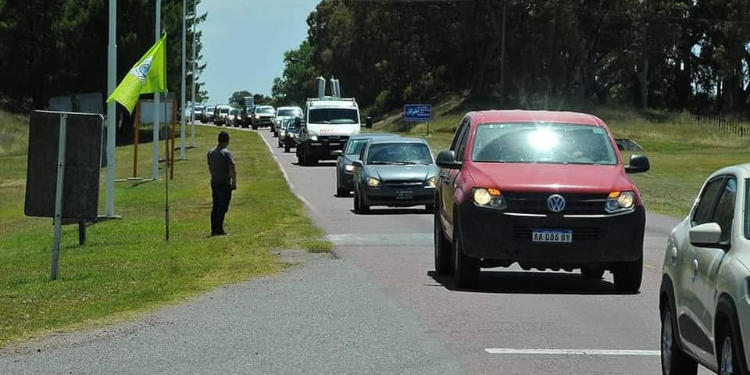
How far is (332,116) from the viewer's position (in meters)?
53.2

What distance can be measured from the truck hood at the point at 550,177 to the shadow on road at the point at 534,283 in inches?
47.7

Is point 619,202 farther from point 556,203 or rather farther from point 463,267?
point 463,267

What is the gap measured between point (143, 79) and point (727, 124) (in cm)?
7139

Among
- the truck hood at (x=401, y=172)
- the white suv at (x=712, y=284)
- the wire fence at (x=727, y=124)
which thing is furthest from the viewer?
the wire fence at (x=727, y=124)

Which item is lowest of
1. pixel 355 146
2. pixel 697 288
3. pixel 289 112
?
pixel 697 288

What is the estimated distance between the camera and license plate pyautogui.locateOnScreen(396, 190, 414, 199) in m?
28.5

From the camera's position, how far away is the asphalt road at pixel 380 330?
989 cm

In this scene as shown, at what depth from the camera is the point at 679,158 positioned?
65.1 meters

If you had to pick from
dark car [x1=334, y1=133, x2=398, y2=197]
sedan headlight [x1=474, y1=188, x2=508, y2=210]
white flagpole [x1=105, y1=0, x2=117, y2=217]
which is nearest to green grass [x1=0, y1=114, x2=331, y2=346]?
white flagpole [x1=105, y1=0, x2=117, y2=217]

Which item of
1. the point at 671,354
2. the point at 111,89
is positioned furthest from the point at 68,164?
the point at 111,89

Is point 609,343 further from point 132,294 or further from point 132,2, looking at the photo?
point 132,2

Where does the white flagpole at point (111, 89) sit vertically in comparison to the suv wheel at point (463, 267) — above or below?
above

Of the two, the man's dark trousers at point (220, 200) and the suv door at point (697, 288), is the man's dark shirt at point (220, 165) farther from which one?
the suv door at point (697, 288)

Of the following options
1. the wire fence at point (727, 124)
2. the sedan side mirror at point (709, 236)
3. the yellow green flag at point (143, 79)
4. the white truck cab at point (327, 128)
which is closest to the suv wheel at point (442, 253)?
the yellow green flag at point (143, 79)
